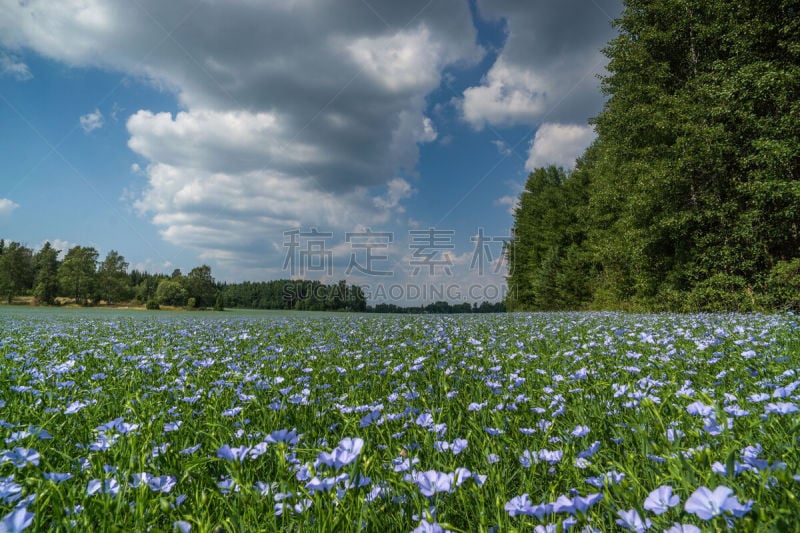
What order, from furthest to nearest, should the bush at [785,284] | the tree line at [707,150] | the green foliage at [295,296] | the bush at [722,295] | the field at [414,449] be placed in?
the green foliage at [295,296], the bush at [722,295], the tree line at [707,150], the bush at [785,284], the field at [414,449]

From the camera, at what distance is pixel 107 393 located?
12.7 feet

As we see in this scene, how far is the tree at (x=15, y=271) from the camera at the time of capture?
2479 inches

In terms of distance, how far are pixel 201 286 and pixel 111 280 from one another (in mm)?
15941

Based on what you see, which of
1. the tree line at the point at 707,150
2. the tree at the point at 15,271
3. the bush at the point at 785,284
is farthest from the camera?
the tree at the point at 15,271

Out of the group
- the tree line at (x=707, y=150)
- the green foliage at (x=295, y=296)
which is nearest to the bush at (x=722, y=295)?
the tree line at (x=707, y=150)

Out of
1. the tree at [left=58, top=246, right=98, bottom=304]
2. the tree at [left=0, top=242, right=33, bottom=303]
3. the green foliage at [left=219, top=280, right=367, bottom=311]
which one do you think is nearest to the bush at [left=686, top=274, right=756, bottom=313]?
the green foliage at [left=219, top=280, right=367, bottom=311]

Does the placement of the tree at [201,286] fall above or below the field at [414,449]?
above

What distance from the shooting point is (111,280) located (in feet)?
236

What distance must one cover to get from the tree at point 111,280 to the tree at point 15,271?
10923 mm

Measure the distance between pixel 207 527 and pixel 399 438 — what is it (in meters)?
1.56

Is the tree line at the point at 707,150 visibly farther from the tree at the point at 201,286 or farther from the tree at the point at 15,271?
the tree at the point at 15,271

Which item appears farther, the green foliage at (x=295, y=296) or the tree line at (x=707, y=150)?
the green foliage at (x=295, y=296)

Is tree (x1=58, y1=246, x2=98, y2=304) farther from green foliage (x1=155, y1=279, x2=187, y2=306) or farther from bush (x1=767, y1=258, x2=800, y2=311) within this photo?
bush (x1=767, y1=258, x2=800, y2=311)

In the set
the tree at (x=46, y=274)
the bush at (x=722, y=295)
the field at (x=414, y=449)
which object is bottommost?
the field at (x=414, y=449)
